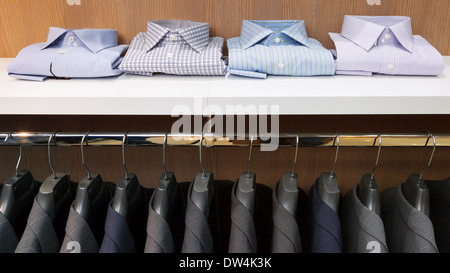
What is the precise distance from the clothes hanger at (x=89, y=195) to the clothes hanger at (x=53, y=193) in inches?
1.8

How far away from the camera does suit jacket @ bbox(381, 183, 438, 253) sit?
0.60 m

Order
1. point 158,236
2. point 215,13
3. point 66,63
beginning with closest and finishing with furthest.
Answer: point 158,236 → point 66,63 → point 215,13

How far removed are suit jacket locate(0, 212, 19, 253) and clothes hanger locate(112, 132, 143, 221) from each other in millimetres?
204

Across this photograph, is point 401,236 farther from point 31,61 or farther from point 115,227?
point 31,61

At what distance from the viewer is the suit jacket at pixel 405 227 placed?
1.96ft

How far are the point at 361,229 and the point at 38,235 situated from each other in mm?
603

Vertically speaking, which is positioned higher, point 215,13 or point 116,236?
point 215,13

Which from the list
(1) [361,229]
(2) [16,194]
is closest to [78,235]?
(2) [16,194]

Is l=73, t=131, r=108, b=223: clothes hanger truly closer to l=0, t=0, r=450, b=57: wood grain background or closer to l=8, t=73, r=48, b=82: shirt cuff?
l=8, t=73, r=48, b=82: shirt cuff

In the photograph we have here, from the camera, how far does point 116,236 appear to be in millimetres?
612

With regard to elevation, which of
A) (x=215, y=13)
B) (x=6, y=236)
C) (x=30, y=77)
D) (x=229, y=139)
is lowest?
(x=6, y=236)

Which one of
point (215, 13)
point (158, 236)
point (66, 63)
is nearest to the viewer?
point (158, 236)

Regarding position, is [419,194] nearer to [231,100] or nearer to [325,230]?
[325,230]
